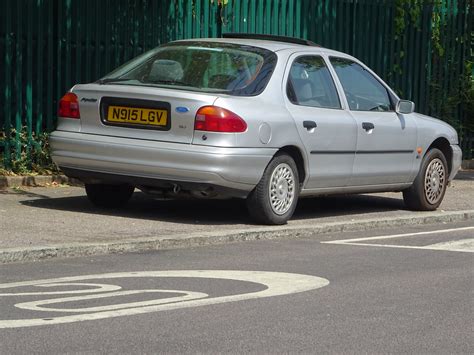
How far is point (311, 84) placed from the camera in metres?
11.7

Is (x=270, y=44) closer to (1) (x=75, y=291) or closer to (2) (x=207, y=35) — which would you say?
(2) (x=207, y=35)

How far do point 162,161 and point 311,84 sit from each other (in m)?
2.02

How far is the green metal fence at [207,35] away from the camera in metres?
13.6

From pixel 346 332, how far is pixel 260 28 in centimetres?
1044

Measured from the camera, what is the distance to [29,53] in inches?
537

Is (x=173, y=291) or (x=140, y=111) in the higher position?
(x=140, y=111)

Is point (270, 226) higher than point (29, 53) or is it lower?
lower

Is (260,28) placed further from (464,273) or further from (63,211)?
(464,273)

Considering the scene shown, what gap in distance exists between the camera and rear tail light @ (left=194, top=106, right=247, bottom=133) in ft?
33.9

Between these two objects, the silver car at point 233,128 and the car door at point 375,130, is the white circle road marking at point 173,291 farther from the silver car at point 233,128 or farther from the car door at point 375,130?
the car door at point 375,130

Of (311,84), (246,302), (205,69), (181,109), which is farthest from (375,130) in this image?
(246,302)

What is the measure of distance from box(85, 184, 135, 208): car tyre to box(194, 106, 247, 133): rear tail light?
1627 mm

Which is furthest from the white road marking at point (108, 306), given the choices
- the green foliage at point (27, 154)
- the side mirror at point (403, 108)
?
the green foliage at point (27, 154)

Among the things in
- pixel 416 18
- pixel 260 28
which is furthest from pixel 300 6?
pixel 416 18
